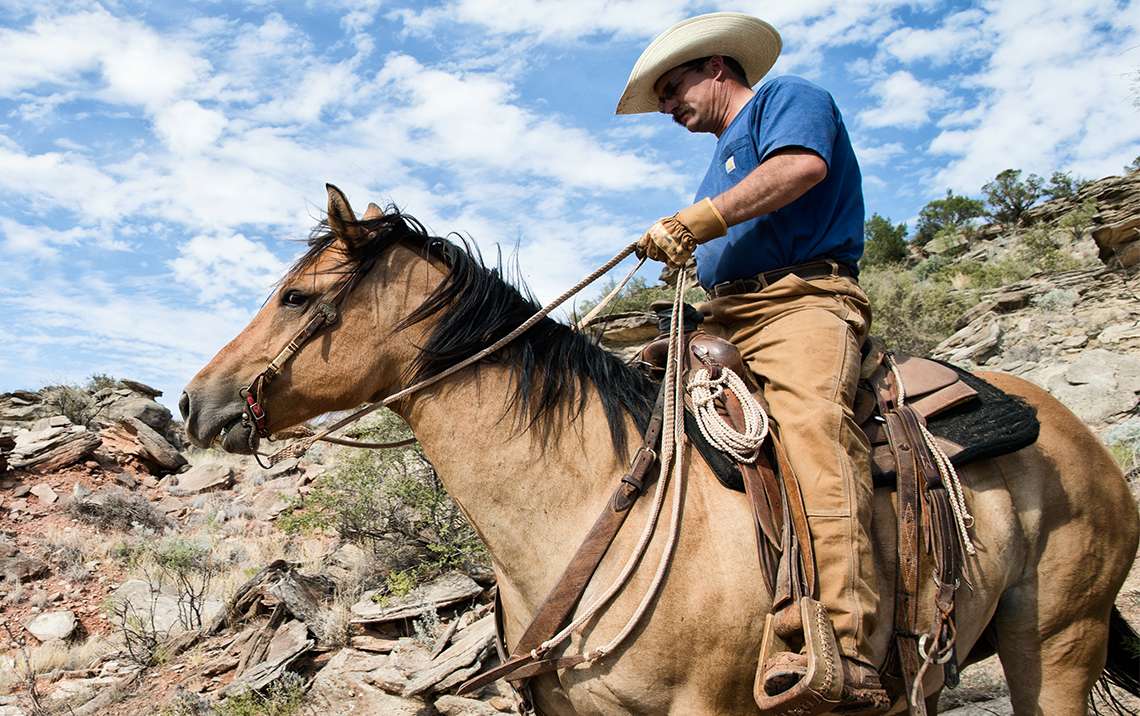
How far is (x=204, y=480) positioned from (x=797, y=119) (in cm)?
1635


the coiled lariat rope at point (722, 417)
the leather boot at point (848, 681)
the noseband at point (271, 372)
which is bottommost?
the leather boot at point (848, 681)

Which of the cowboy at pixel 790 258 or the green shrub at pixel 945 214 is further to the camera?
the green shrub at pixel 945 214

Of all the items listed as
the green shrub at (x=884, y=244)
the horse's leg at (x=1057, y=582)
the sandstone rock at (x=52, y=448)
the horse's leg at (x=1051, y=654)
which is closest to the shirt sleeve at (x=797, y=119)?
the horse's leg at (x=1057, y=582)

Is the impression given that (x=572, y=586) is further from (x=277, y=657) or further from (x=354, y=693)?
(x=277, y=657)

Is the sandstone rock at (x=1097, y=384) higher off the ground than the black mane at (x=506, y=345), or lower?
lower

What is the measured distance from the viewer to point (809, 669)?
2.16 meters

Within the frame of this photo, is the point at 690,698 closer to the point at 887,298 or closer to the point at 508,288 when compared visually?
the point at 508,288

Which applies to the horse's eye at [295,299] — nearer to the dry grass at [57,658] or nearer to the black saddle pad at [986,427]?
the black saddle pad at [986,427]

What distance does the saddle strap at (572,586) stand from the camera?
2.39m

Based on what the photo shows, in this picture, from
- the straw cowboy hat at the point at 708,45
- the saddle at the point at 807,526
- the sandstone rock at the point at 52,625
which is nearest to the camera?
the saddle at the point at 807,526

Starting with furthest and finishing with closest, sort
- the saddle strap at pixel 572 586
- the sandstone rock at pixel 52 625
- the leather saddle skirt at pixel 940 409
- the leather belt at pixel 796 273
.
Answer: the sandstone rock at pixel 52 625 < the leather belt at pixel 796 273 < the leather saddle skirt at pixel 940 409 < the saddle strap at pixel 572 586

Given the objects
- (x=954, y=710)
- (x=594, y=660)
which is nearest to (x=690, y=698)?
(x=594, y=660)

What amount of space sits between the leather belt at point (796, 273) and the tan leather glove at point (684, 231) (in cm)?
48

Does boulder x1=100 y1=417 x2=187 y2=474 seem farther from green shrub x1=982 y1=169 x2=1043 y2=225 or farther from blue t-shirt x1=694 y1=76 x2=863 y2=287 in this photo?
green shrub x1=982 y1=169 x2=1043 y2=225
